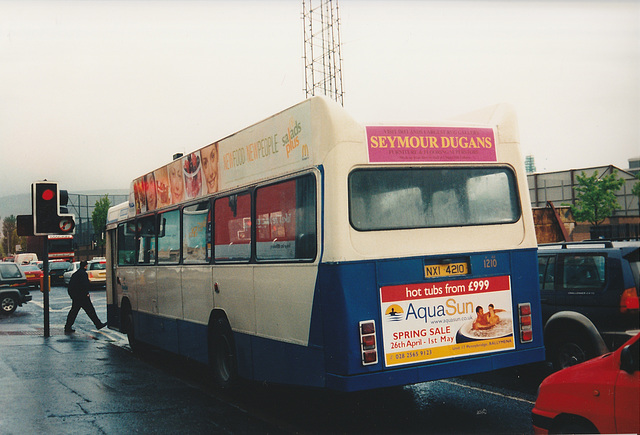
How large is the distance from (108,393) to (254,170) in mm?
3709

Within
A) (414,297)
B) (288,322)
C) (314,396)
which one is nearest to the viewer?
(414,297)

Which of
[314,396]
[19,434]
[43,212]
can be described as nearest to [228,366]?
[314,396]

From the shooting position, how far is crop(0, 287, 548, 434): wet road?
6.56 m

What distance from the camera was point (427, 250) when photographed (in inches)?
245

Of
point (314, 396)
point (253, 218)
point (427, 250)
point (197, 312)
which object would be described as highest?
point (253, 218)

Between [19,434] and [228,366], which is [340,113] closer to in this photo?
[228,366]

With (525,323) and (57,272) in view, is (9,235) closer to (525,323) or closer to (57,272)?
(57,272)

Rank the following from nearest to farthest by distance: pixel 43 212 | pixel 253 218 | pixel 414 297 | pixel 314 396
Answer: pixel 414 297, pixel 253 218, pixel 314 396, pixel 43 212

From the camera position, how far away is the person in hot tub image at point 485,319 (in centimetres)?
634

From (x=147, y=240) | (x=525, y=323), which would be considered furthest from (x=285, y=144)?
(x=147, y=240)

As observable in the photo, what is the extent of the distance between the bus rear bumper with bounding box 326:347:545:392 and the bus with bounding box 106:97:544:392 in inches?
0.4

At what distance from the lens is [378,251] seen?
19.7 feet

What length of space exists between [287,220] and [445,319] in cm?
190

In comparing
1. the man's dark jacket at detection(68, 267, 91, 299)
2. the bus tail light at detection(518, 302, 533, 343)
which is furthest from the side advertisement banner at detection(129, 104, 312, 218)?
the man's dark jacket at detection(68, 267, 91, 299)
